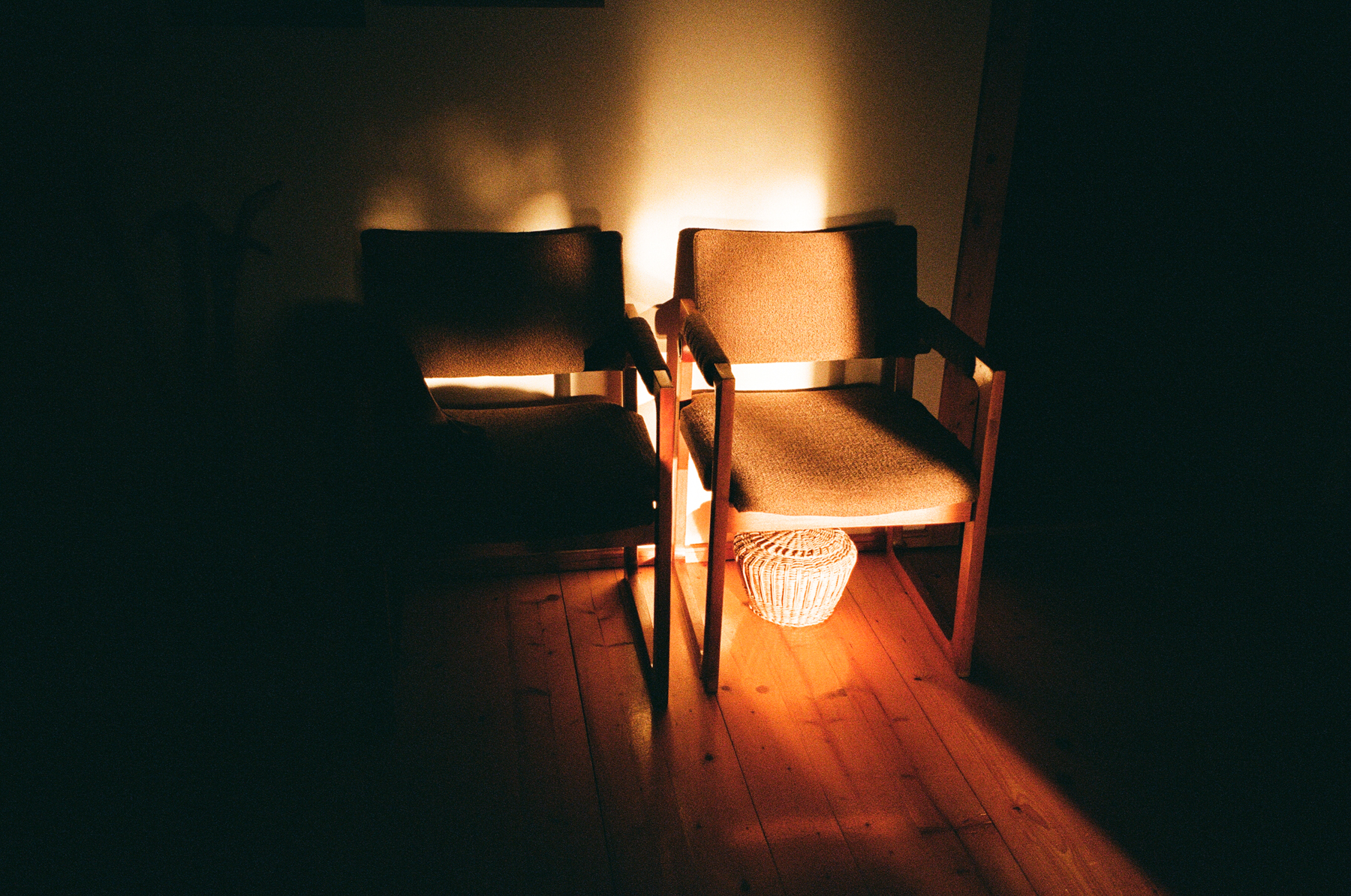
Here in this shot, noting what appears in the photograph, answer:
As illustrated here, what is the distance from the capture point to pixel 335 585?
2283 millimetres

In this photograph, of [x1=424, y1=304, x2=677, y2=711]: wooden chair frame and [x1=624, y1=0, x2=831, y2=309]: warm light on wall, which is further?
[x1=624, y1=0, x2=831, y2=309]: warm light on wall

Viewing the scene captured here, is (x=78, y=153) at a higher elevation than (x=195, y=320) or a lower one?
higher

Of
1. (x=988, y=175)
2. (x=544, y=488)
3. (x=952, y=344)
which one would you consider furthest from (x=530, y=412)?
(x=988, y=175)

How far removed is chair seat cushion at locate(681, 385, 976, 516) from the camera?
5.93 ft

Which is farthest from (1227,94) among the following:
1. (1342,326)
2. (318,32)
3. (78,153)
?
(78,153)

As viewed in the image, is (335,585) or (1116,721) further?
A: (335,585)

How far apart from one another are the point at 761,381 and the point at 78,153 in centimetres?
157

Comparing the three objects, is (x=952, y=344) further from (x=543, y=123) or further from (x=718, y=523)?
(x=543, y=123)

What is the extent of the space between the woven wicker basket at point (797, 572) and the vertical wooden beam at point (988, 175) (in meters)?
0.50

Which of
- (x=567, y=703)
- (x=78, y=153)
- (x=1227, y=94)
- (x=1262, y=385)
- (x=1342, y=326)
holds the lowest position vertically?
(x=567, y=703)

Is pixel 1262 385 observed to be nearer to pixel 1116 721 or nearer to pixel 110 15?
pixel 1116 721

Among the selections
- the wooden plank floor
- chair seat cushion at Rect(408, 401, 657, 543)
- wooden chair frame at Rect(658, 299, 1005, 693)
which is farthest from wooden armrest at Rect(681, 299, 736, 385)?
the wooden plank floor

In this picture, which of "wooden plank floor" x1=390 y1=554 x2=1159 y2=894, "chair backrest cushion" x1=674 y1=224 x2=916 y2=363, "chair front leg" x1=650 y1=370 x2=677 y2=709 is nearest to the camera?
"wooden plank floor" x1=390 y1=554 x2=1159 y2=894

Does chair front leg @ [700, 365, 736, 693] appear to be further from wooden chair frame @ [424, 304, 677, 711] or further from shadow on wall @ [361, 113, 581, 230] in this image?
shadow on wall @ [361, 113, 581, 230]
